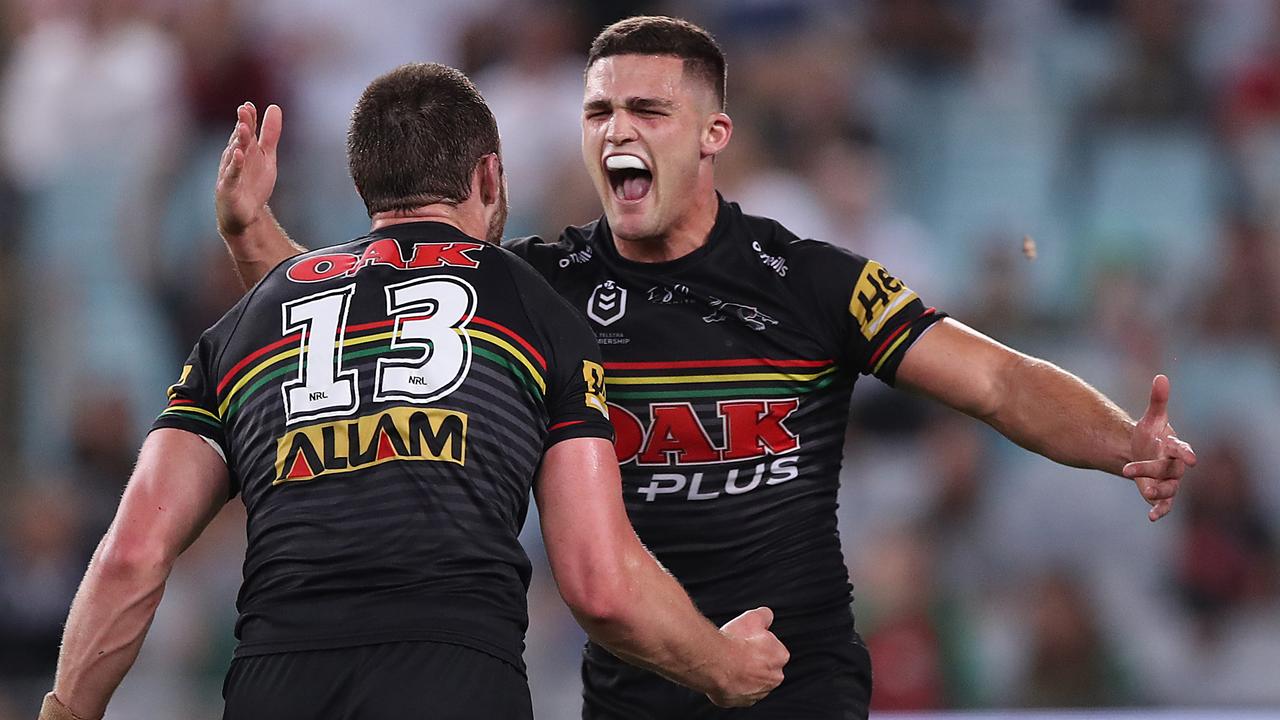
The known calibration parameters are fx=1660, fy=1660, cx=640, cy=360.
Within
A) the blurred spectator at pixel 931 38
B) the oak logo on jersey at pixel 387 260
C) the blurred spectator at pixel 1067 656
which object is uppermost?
the blurred spectator at pixel 931 38

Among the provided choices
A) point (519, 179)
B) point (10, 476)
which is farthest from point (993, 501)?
point (10, 476)

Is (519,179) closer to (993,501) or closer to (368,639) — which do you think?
(993,501)

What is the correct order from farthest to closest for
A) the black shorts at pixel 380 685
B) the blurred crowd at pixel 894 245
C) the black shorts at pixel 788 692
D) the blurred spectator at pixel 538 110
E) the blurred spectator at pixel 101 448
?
the blurred spectator at pixel 538 110, the blurred spectator at pixel 101 448, the blurred crowd at pixel 894 245, the black shorts at pixel 788 692, the black shorts at pixel 380 685

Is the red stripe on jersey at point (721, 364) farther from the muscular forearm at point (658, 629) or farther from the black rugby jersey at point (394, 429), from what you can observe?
the muscular forearm at point (658, 629)

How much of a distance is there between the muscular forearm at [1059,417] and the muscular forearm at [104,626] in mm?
2280

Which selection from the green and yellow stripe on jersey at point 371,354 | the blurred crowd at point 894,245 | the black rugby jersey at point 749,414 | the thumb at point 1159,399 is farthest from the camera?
the blurred crowd at point 894,245

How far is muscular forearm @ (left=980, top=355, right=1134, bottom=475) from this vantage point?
4.44 metres

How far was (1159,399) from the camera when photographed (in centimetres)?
424

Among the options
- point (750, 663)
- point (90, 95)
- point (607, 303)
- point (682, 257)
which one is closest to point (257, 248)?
point (607, 303)

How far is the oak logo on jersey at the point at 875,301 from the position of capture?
461cm

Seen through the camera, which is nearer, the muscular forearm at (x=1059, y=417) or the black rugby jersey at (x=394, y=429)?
the black rugby jersey at (x=394, y=429)

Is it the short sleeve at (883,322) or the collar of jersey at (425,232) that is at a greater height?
the collar of jersey at (425,232)

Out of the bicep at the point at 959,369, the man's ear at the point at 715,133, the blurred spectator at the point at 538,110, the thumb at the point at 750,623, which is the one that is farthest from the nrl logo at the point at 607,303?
the blurred spectator at the point at 538,110

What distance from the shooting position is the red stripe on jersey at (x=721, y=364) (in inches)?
184
